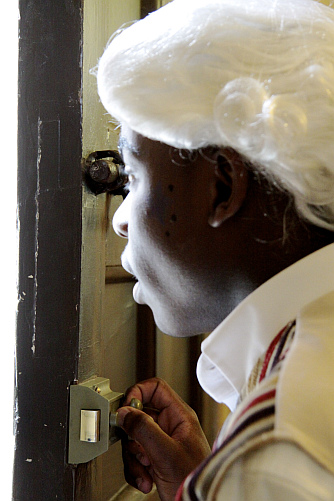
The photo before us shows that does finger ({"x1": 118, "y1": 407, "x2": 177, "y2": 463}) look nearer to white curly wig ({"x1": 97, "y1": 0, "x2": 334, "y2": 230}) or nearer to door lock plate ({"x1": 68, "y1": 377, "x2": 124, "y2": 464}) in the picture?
door lock plate ({"x1": 68, "y1": 377, "x2": 124, "y2": 464})

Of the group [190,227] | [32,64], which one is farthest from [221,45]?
[32,64]

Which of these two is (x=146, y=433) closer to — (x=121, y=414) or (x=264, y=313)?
(x=121, y=414)

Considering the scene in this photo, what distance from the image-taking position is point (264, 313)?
66 centimetres

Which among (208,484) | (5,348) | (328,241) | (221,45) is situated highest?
(221,45)

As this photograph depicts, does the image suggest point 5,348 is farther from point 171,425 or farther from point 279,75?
point 279,75

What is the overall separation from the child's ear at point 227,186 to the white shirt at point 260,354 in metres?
0.11

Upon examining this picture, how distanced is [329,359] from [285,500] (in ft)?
0.47

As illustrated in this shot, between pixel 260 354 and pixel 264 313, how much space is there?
0.05m

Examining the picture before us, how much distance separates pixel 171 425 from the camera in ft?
3.23

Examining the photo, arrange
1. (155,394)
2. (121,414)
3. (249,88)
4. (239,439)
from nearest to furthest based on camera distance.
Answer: (239,439) → (249,88) → (121,414) → (155,394)

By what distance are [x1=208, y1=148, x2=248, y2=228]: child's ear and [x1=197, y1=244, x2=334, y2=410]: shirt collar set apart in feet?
0.34

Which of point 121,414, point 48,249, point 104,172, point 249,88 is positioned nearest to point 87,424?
point 121,414

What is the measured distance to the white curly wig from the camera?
0.64 metres

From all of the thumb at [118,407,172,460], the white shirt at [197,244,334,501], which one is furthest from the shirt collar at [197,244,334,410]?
the thumb at [118,407,172,460]
